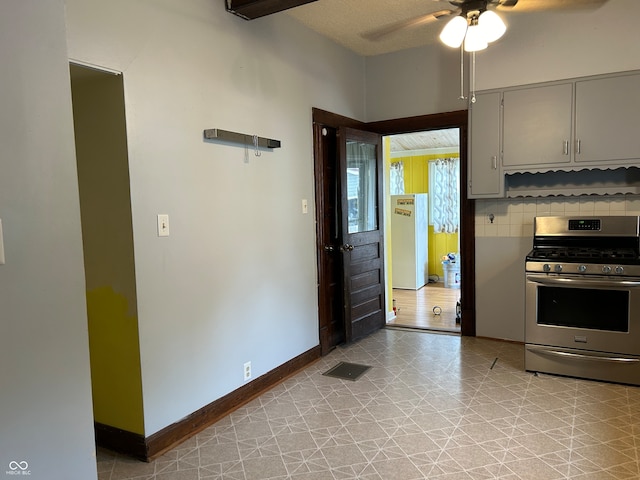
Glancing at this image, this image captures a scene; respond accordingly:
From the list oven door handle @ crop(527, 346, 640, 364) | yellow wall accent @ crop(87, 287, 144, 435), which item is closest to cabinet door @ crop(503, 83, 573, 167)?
oven door handle @ crop(527, 346, 640, 364)

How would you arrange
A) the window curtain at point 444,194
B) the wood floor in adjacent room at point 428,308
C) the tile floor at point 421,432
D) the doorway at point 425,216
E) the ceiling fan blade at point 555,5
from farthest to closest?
the window curtain at point 444,194
the doorway at point 425,216
the wood floor in adjacent room at point 428,308
the ceiling fan blade at point 555,5
the tile floor at point 421,432

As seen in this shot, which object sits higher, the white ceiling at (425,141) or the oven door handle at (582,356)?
the white ceiling at (425,141)

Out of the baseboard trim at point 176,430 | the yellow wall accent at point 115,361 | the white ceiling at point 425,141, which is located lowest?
the baseboard trim at point 176,430

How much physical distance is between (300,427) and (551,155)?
2.81 meters

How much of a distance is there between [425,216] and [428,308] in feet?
7.57

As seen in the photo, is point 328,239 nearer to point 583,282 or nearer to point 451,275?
point 583,282

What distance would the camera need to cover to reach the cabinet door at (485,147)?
12.2ft

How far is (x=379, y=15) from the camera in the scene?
3.51m

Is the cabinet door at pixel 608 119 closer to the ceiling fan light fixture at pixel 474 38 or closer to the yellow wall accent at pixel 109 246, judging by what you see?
the ceiling fan light fixture at pixel 474 38

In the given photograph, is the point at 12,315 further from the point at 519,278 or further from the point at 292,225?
the point at 519,278

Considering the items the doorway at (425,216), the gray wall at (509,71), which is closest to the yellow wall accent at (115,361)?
the gray wall at (509,71)

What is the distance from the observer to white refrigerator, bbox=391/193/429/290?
276 inches

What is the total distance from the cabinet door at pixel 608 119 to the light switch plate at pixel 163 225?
10.1 feet

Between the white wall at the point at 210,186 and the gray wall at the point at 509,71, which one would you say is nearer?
the white wall at the point at 210,186
